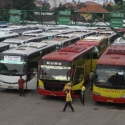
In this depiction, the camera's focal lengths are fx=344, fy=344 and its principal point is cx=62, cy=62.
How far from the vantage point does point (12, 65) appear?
1950 cm

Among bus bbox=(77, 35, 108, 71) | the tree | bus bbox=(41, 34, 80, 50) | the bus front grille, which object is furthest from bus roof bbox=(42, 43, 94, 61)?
the tree

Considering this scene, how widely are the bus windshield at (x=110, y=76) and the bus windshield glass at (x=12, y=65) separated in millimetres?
4517

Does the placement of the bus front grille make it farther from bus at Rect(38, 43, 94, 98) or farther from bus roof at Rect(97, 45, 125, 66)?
bus roof at Rect(97, 45, 125, 66)

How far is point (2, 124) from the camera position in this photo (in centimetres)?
1370

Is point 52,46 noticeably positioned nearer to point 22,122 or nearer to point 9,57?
point 9,57

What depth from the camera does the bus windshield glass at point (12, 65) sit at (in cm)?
1936

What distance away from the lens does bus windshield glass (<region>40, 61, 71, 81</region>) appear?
1791cm

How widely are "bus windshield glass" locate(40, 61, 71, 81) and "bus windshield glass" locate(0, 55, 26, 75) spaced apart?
1653mm

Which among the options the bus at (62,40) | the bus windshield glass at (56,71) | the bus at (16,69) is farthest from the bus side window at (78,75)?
the bus at (62,40)

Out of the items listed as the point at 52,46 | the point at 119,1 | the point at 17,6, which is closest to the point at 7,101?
the point at 52,46

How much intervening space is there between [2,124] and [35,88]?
632cm

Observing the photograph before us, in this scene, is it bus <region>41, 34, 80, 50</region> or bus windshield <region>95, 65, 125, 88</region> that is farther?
bus <region>41, 34, 80, 50</region>

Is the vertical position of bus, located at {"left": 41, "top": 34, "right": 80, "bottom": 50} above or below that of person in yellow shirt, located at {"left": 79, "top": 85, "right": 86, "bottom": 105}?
above

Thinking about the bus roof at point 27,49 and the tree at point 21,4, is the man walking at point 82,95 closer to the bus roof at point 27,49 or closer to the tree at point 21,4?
the bus roof at point 27,49
